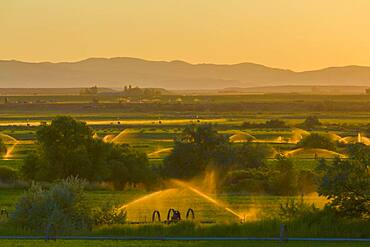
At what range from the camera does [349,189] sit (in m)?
25.6

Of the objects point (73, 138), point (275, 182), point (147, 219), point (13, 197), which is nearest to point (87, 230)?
point (147, 219)

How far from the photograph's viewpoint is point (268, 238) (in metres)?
23.1

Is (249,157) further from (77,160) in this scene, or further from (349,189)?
(349,189)

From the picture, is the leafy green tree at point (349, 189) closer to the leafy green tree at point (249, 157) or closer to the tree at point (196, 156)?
the leafy green tree at point (249, 157)

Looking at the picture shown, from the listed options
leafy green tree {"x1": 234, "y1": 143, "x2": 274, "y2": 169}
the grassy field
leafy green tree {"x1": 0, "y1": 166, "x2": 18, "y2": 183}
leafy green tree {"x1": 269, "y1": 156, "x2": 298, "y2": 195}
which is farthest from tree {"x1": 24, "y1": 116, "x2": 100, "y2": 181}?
the grassy field

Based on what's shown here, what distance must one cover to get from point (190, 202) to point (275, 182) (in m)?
9.10

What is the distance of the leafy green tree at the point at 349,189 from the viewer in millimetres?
25516

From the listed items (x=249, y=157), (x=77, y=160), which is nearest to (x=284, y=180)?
(x=249, y=157)

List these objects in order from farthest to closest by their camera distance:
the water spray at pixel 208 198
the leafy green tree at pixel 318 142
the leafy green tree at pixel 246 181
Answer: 1. the leafy green tree at pixel 318 142
2. the leafy green tree at pixel 246 181
3. the water spray at pixel 208 198

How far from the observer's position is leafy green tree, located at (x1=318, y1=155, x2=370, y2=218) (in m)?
25.5

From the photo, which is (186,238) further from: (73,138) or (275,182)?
(73,138)

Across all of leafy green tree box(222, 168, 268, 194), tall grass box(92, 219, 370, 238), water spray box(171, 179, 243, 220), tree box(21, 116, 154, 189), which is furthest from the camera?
tree box(21, 116, 154, 189)

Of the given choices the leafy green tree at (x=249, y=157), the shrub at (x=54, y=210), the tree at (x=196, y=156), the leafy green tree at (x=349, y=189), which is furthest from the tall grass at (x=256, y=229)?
the tree at (x=196, y=156)

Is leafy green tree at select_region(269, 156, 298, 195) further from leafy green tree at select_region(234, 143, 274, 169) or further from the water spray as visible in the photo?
leafy green tree at select_region(234, 143, 274, 169)
